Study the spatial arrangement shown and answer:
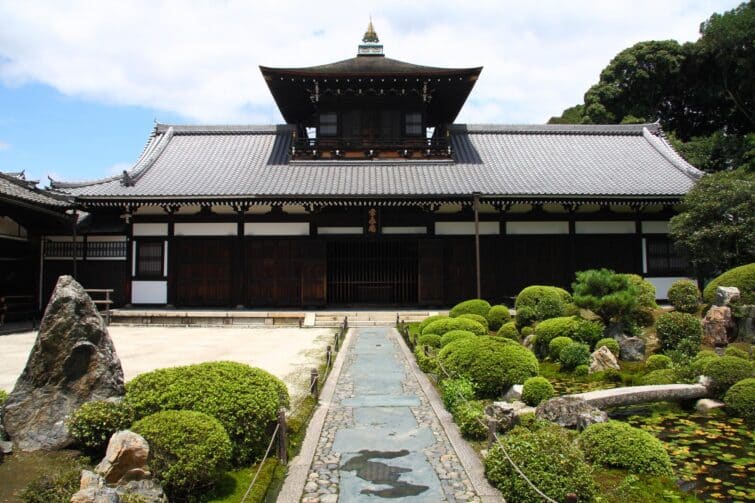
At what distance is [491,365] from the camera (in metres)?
8.14

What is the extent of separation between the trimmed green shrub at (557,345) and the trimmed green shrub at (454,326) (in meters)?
1.63

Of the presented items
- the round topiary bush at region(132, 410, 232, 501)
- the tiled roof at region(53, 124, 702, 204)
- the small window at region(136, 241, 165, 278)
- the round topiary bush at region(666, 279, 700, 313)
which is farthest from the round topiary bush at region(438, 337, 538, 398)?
the small window at region(136, 241, 165, 278)

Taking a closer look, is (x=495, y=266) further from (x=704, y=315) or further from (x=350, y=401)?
(x=350, y=401)

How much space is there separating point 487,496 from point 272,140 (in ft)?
74.8

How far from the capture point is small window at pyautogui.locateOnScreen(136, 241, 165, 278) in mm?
20141

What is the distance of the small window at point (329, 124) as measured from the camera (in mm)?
23484

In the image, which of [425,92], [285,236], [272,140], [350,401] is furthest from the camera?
[272,140]

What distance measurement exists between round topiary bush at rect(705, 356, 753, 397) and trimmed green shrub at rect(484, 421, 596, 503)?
15.3ft

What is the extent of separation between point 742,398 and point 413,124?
18.2 metres

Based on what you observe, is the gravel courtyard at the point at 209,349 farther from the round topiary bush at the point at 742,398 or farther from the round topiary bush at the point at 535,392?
the round topiary bush at the point at 742,398

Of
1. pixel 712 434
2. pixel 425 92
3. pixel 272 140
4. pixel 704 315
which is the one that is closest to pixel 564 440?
pixel 712 434

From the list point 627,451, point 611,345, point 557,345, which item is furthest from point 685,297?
point 627,451

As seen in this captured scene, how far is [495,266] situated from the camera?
19.9 meters

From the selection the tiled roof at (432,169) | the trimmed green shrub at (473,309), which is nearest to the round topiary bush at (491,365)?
the trimmed green shrub at (473,309)
